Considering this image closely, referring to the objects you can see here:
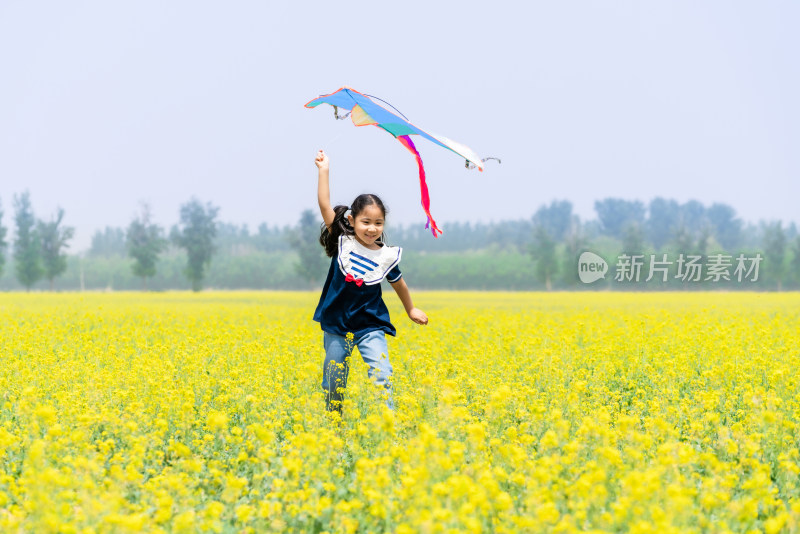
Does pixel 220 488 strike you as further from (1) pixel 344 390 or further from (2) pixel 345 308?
(2) pixel 345 308

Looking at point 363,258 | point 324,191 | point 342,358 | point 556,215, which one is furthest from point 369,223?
point 556,215

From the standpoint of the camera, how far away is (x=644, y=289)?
179 ft

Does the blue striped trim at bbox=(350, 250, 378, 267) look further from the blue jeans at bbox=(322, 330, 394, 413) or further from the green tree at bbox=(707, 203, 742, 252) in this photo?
the green tree at bbox=(707, 203, 742, 252)

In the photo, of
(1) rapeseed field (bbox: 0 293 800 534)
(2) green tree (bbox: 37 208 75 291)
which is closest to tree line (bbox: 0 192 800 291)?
(2) green tree (bbox: 37 208 75 291)

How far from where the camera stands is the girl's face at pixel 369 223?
5285mm

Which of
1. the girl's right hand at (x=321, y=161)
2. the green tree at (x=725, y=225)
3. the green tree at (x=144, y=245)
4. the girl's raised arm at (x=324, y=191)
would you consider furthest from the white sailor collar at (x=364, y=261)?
the green tree at (x=725, y=225)

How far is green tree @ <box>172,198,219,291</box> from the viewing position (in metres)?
58.0

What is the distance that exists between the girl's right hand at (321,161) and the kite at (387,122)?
53 cm

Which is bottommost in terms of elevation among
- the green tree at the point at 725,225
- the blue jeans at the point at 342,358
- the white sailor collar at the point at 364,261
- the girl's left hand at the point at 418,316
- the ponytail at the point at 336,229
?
the blue jeans at the point at 342,358

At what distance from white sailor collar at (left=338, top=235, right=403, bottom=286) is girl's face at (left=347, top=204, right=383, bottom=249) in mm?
129

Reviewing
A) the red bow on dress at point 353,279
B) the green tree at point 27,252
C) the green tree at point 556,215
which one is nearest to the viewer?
the red bow on dress at point 353,279

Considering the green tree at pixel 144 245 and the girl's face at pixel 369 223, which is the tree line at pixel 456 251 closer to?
the green tree at pixel 144 245

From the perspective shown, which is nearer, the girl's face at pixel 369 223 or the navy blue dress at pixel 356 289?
the girl's face at pixel 369 223

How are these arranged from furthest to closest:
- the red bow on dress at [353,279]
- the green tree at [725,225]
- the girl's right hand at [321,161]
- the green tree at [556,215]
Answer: the green tree at [556,215]
the green tree at [725,225]
the girl's right hand at [321,161]
the red bow on dress at [353,279]
